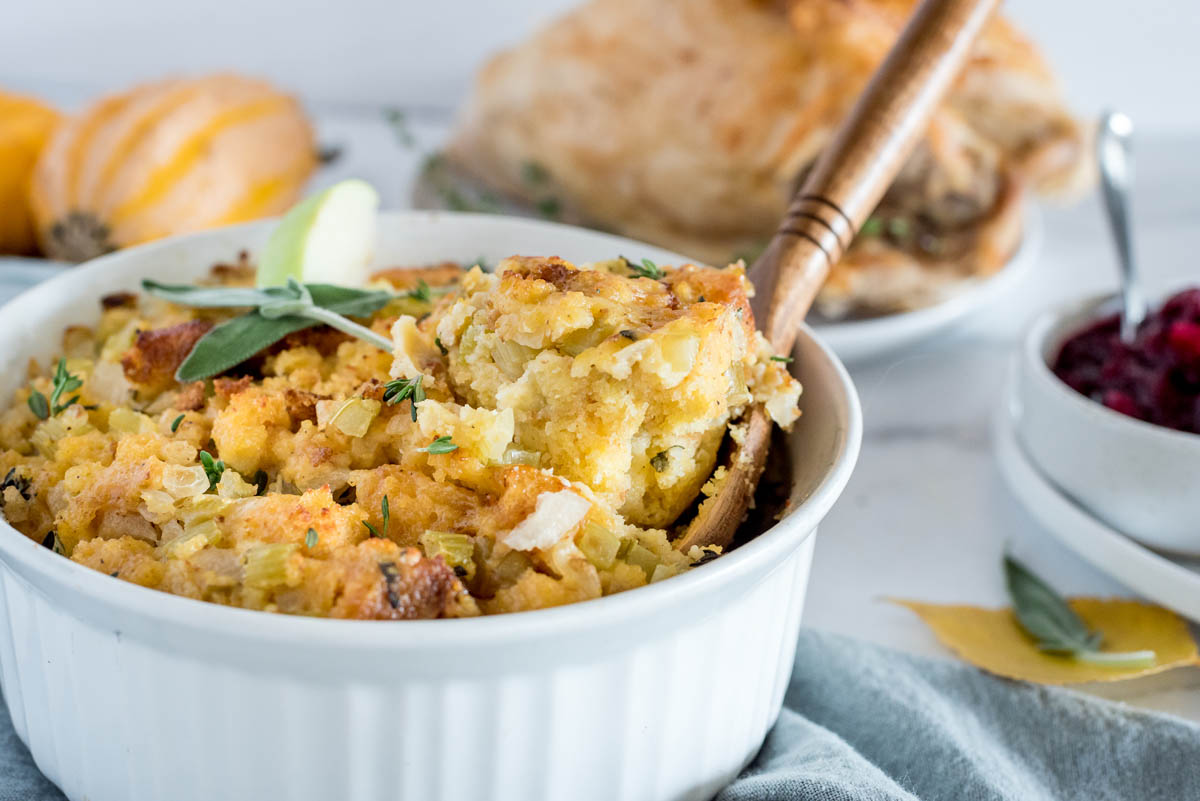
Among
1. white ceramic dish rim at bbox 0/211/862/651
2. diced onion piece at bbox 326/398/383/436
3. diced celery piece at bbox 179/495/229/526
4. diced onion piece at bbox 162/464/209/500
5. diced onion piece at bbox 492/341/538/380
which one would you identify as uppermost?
diced onion piece at bbox 492/341/538/380

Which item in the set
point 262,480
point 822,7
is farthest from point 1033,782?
point 822,7

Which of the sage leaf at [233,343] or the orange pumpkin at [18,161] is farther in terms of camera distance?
the orange pumpkin at [18,161]

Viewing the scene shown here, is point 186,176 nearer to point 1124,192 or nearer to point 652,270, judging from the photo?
point 652,270

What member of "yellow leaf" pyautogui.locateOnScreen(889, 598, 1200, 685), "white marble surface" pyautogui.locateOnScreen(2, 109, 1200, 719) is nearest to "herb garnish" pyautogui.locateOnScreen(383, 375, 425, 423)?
"white marble surface" pyautogui.locateOnScreen(2, 109, 1200, 719)

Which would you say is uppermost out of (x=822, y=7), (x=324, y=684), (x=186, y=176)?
(x=822, y=7)

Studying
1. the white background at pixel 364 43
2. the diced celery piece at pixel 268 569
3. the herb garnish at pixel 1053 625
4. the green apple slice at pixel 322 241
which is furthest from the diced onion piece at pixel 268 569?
the white background at pixel 364 43

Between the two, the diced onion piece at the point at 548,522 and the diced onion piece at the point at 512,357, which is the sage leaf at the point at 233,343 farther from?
the diced onion piece at the point at 548,522

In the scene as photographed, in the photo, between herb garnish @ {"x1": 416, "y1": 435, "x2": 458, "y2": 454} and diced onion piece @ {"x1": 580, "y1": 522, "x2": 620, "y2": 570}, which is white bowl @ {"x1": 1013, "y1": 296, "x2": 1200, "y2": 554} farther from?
herb garnish @ {"x1": 416, "y1": 435, "x2": 458, "y2": 454}
